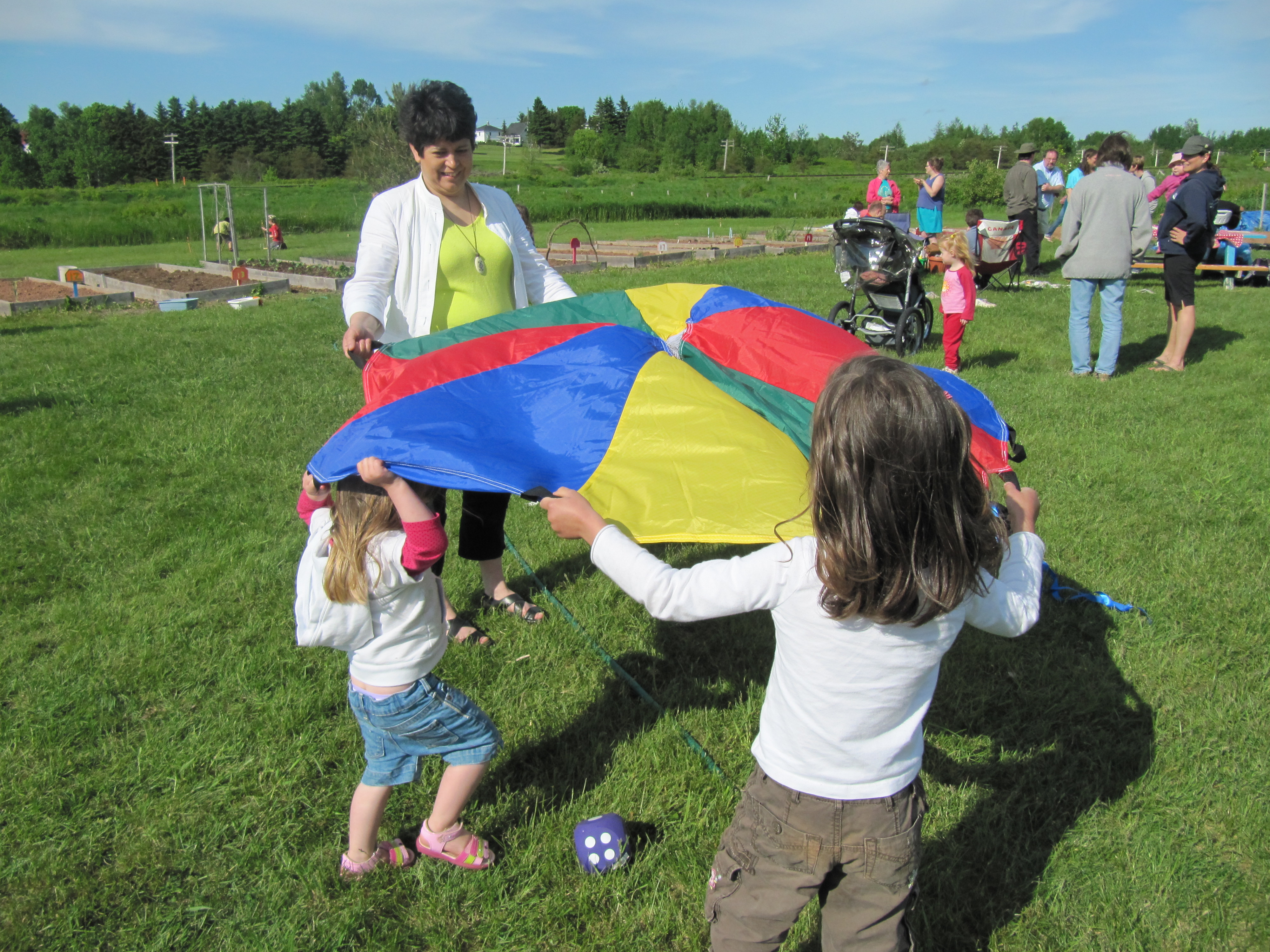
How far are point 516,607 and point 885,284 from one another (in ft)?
20.1

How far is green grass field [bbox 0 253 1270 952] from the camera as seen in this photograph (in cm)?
241

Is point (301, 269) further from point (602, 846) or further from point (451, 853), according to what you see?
point (602, 846)

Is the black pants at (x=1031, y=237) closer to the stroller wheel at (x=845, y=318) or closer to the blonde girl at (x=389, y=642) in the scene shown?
the stroller wheel at (x=845, y=318)

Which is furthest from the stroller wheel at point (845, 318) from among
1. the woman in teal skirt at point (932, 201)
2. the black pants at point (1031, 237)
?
the black pants at point (1031, 237)

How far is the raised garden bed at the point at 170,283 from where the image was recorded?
13.4m

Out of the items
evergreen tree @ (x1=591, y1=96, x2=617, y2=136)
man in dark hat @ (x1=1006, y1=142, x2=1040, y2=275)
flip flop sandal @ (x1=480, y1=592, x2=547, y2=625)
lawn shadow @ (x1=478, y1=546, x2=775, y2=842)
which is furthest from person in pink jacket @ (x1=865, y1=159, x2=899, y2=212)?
evergreen tree @ (x1=591, y1=96, x2=617, y2=136)

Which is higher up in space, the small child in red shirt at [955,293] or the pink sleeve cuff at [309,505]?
the small child in red shirt at [955,293]

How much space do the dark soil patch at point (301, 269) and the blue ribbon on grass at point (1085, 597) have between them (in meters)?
13.8

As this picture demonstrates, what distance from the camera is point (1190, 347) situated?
896 centimetres

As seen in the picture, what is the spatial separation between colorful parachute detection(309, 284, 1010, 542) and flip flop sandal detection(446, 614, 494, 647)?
4.07 ft

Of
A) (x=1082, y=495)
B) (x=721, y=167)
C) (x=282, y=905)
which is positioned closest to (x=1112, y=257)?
(x=1082, y=495)

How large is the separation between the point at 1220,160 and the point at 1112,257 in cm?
5112

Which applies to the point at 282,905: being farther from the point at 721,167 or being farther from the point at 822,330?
the point at 721,167

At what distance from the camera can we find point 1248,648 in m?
3.64
